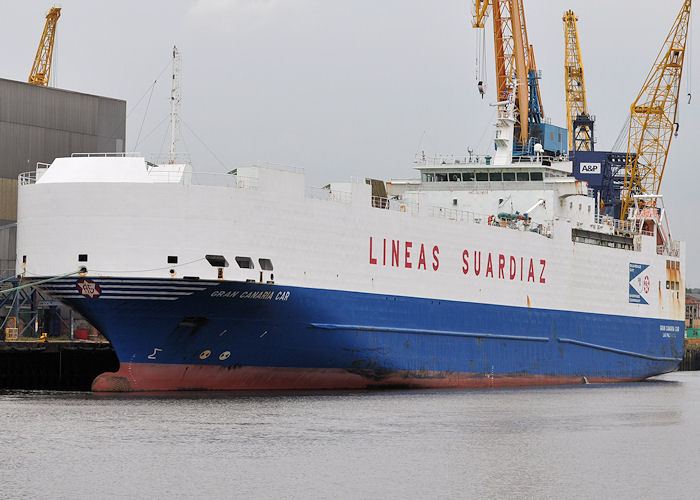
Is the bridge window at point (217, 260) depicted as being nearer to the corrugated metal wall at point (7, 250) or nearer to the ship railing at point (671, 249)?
the corrugated metal wall at point (7, 250)

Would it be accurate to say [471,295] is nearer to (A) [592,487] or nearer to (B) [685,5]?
(A) [592,487]

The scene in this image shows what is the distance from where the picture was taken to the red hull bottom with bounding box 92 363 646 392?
95.5ft

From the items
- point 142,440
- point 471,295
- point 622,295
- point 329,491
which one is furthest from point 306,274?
point 622,295

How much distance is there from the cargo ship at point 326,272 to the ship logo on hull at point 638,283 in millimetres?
2073

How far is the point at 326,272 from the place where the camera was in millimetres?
31047

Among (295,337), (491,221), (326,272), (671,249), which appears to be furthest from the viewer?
(671,249)

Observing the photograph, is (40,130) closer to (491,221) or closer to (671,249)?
(491,221)

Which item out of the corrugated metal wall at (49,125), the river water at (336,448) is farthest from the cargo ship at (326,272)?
the corrugated metal wall at (49,125)

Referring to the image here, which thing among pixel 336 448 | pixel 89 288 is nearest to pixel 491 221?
pixel 89 288

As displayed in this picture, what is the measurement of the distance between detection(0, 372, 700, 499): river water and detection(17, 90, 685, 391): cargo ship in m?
1.46

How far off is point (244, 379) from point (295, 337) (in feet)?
5.36

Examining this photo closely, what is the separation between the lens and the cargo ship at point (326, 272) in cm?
2855

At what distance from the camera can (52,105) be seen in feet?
151

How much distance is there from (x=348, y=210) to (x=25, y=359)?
1037 centimetres
